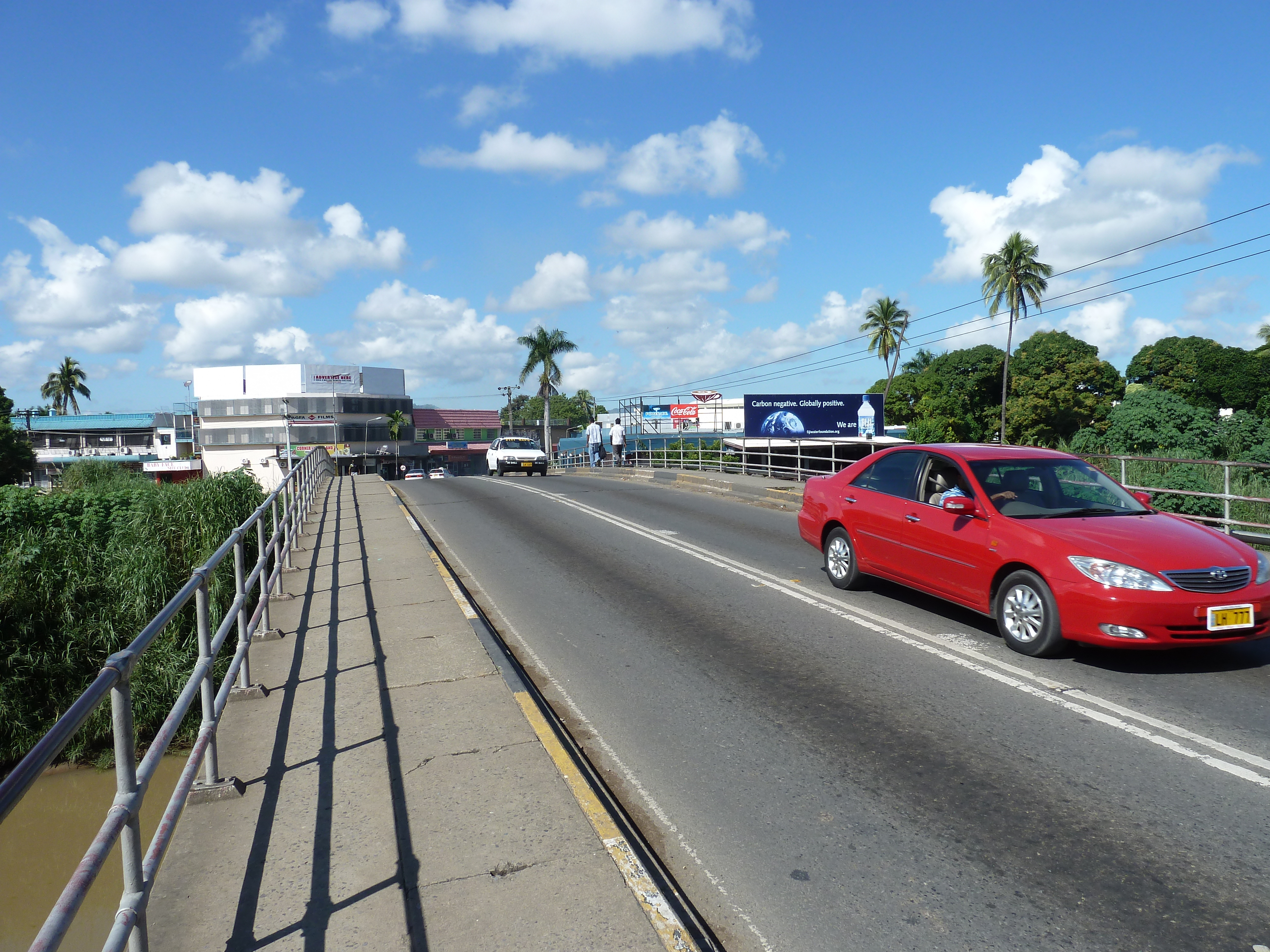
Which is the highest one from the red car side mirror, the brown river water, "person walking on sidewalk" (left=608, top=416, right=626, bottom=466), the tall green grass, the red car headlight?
"person walking on sidewalk" (left=608, top=416, right=626, bottom=466)

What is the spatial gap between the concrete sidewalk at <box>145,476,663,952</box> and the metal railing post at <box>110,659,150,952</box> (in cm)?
50

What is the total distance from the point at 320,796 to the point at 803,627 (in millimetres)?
4835

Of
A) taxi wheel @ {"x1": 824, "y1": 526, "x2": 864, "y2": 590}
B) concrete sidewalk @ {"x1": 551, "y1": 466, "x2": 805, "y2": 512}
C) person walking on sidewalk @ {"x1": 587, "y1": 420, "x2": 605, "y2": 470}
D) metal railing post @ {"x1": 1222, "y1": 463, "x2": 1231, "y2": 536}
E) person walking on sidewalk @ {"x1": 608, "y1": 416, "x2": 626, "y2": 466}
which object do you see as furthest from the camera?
person walking on sidewalk @ {"x1": 587, "y1": 420, "x2": 605, "y2": 470}

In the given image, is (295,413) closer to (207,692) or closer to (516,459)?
(516,459)

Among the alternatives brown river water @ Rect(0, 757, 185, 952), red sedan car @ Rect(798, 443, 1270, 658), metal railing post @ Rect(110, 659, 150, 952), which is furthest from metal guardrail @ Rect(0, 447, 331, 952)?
red sedan car @ Rect(798, 443, 1270, 658)

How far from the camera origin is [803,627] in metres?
8.15

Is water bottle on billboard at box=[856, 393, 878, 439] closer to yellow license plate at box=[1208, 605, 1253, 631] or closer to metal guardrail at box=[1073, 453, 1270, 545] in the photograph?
metal guardrail at box=[1073, 453, 1270, 545]

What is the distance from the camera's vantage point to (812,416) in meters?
32.1

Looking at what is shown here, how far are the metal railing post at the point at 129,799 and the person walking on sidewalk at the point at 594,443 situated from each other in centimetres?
3644

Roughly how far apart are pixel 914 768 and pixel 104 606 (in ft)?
42.6

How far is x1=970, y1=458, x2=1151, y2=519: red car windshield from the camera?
747 centimetres

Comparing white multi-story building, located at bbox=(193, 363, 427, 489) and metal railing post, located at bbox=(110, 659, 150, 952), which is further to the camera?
white multi-story building, located at bbox=(193, 363, 427, 489)

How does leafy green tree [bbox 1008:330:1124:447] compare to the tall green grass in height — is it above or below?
above

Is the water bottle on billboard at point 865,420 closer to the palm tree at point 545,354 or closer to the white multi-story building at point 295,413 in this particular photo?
the palm tree at point 545,354
